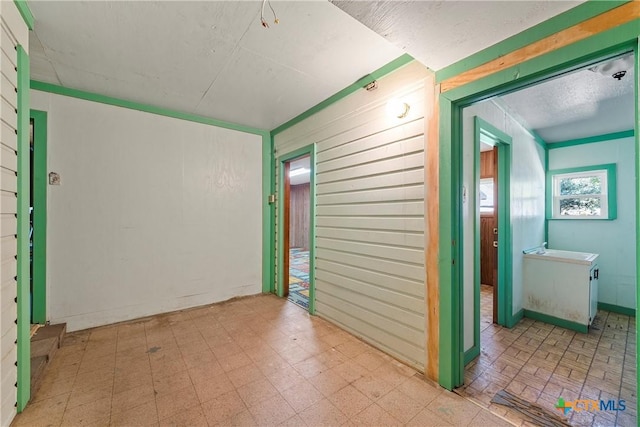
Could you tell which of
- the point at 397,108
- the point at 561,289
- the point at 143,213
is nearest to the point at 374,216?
the point at 397,108

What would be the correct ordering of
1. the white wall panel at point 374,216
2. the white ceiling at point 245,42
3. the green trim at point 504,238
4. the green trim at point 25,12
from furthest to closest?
the green trim at point 504,238 → the white wall panel at point 374,216 → the green trim at point 25,12 → the white ceiling at point 245,42

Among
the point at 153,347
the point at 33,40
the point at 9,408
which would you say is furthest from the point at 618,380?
the point at 33,40

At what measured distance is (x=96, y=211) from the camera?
287cm

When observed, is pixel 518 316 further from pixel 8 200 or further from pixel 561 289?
pixel 8 200

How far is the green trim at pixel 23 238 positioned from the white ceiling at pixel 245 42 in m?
0.51

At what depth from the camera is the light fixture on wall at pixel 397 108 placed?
2156 millimetres

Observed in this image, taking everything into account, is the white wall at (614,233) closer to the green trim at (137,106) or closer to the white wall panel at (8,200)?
the green trim at (137,106)

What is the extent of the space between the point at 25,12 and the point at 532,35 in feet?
10.3

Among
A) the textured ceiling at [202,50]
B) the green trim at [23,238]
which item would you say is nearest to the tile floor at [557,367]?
the textured ceiling at [202,50]

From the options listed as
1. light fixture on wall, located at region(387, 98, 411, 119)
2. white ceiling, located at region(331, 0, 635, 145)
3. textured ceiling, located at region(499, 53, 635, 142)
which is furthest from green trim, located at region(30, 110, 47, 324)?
textured ceiling, located at region(499, 53, 635, 142)

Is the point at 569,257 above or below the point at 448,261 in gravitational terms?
below

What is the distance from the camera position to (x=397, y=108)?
2.21 meters

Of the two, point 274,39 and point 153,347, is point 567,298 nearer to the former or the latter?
point 274,39

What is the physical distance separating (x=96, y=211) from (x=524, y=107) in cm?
504
